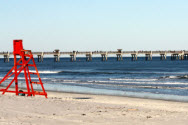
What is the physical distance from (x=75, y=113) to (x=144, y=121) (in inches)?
105

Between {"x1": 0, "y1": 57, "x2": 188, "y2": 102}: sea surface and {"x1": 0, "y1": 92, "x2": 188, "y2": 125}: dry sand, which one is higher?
{"x1": 0, "y1": 92, "x2": 188, "y2": 125}: dry sand

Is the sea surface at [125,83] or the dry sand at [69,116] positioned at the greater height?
the dry sand at [69,116]
